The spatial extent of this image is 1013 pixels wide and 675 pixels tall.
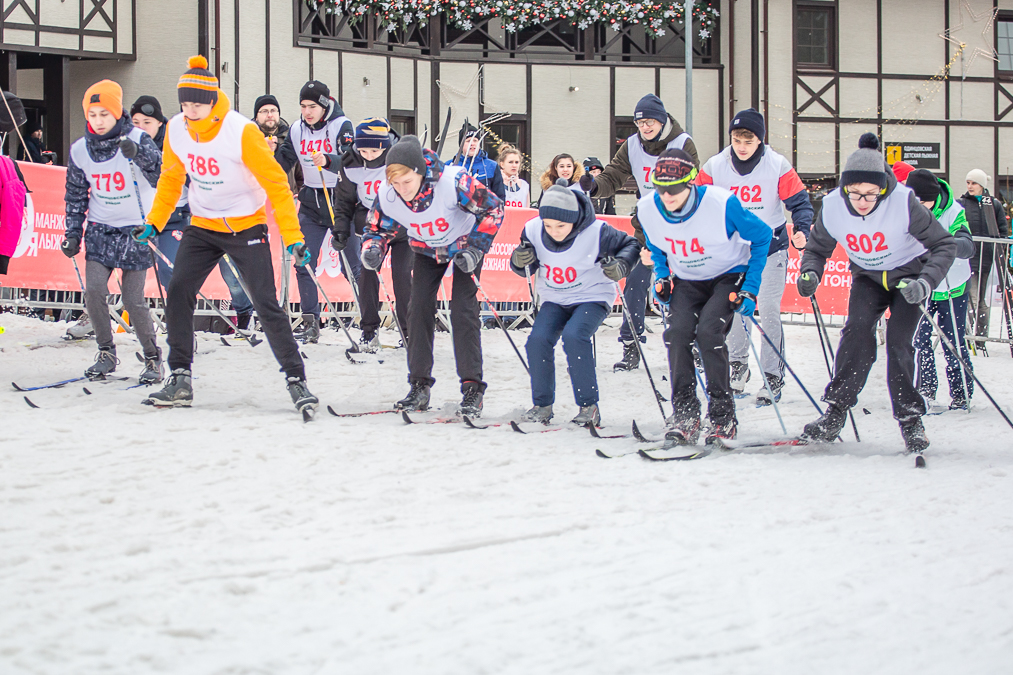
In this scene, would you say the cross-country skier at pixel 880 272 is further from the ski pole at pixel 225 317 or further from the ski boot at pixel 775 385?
the ski pole at pixel 225 317

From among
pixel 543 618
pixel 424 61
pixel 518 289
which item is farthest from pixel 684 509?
pixel 424 61

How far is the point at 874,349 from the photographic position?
5152 millimetres

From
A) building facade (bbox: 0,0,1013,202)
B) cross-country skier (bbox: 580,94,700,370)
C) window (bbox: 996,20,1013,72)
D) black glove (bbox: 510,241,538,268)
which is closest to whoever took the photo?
black glove (bbox: 510,241,538,268)

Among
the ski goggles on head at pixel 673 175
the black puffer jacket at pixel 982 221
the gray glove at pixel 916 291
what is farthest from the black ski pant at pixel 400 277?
the black puffer jacket at pixel 982 221

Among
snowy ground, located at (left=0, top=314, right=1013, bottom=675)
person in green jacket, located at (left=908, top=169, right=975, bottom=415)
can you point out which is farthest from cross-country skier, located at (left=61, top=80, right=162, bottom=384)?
person in green jacket, located at (left=908, top=169, right=975, bottom=415)

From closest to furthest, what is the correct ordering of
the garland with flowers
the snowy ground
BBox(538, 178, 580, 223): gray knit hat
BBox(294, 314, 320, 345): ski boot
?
the snowy ground → BBox(538, 178, 580, 223): gray knit hat → BBox(294, 314, 320, 345): ski boot → the garland with flowers

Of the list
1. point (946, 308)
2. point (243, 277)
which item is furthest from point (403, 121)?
point (243, 277)

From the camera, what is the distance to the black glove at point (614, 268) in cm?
530

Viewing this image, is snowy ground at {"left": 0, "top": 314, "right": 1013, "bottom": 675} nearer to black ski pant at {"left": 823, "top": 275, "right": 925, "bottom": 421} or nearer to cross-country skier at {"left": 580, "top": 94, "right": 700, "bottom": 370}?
black ski pant at {"left": 823, "top": 275, "right": 925, "bottom": 421}

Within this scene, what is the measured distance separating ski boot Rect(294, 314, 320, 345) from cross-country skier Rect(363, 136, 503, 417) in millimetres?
2565

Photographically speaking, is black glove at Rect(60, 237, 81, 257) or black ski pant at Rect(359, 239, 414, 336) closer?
black glove at Rect(60, 237, 81, 257)

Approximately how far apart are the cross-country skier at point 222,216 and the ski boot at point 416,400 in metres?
0.53

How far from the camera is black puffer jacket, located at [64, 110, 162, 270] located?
20.9 ft

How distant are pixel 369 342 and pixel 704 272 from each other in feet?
11.7
